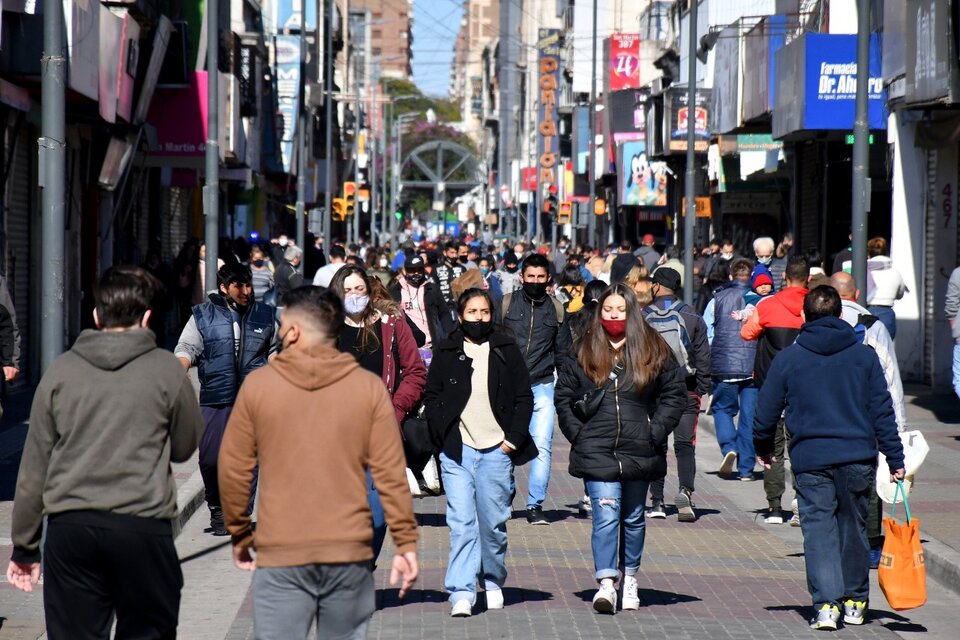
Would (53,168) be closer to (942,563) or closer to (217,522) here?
(217,522)

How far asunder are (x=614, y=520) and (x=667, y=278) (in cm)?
413

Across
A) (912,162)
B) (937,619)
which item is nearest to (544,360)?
(937,619)

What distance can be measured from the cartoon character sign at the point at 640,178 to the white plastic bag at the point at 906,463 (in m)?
41.5

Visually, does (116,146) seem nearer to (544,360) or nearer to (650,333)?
(544,360)

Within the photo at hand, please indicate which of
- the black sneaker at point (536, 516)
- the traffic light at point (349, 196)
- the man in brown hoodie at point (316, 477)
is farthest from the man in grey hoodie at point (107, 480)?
the traffic light at point (349, 196)

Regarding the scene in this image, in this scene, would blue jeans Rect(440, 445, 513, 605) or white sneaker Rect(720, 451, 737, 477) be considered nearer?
blue jeans Rect(440, 445, 513, 605)

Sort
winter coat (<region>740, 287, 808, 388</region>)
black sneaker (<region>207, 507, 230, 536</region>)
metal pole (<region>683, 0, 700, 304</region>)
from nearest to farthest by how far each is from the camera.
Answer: black sneaker (<region>207, 507, 230, 536</region>) < winter coat (<region>740, 287, 808, 388</region>) < metal pole (<region>683, 0, 700, 304</region>)

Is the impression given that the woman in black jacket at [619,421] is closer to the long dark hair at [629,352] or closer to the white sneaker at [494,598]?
the long dark hair at [629,352]

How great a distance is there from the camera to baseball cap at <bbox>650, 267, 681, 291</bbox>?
11.9 m

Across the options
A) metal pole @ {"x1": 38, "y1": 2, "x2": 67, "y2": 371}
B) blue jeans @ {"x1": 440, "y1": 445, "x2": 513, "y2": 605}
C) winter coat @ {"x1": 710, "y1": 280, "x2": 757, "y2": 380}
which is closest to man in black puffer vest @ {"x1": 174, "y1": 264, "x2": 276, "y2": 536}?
metal pole @ {"x1": 38, "y1": 2, "x2": 67, "y2": 371}

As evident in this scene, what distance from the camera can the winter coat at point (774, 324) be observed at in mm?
11633

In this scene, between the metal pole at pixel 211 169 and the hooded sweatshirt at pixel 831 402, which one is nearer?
the hooded sweatshirt at pixel 831 402

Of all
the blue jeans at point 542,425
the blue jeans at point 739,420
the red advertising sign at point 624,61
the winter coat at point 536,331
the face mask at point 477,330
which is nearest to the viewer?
the face mask at point 477,330

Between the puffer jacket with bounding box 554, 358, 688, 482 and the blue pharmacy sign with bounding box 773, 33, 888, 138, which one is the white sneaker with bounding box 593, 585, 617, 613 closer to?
the puffer jacket with bounding box 554, 358, 688, 482
